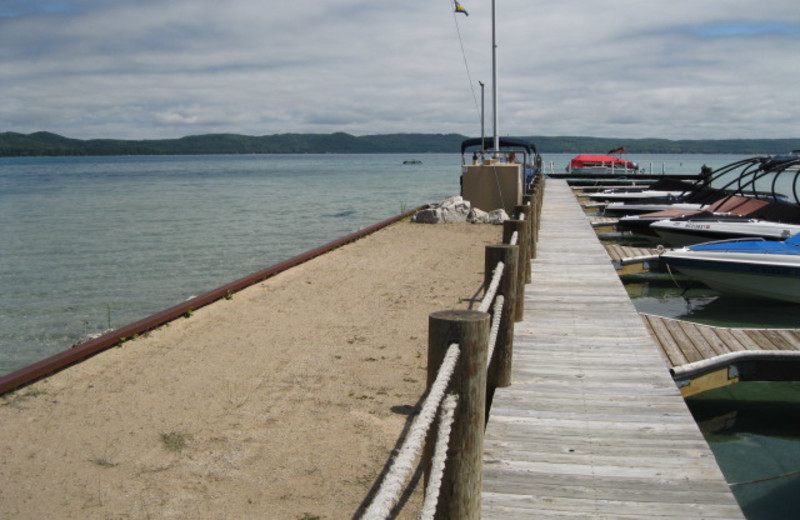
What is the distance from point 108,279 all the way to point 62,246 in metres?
6.81

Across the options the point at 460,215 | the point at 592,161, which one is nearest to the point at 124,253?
the point at 460,215

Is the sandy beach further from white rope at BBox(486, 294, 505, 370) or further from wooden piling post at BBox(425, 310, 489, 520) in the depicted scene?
wooden piling post at BBox(425, 310, 489, 520)

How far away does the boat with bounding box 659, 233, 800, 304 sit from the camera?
10570mm

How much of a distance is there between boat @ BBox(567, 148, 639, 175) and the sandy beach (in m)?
40.8

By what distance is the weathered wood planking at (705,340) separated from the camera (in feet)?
21.4

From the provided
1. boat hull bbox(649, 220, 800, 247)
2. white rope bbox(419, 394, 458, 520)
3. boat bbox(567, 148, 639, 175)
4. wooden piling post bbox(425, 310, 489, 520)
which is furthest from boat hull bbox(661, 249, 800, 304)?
boat bbox(567, 148, 639, 175)

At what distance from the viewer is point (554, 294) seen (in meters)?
9.02

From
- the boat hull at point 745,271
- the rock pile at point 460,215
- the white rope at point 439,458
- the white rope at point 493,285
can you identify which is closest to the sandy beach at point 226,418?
the white rope at point 493,285

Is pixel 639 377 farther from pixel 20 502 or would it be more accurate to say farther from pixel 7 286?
pixel 7 286

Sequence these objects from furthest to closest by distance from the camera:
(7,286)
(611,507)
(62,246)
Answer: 1. (62,246)
2. (7,286)
3. (611,507)

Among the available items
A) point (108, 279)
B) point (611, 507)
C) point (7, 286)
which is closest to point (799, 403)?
point (611, 507)

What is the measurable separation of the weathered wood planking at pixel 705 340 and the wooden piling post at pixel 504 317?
1.61m

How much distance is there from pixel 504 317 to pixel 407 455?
3571 millimetres

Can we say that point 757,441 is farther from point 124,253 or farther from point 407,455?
point 124,253
